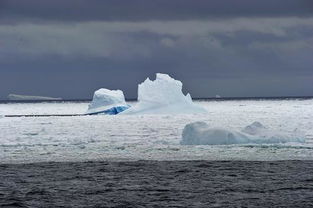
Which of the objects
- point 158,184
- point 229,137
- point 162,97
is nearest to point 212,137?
point 229,137

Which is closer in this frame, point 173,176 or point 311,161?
point 173,176

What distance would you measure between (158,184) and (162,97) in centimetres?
4206

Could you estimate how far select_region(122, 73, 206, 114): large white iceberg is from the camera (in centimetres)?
5169

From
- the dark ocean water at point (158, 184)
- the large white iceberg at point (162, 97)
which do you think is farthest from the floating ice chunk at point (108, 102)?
the dark ocean water at point (158, 184)

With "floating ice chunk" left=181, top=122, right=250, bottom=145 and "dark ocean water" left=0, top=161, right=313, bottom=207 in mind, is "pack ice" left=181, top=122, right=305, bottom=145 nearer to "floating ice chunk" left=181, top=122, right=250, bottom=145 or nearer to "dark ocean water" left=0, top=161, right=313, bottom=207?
"floating ice chunk" left=181, top=122, right=250, bottom=145

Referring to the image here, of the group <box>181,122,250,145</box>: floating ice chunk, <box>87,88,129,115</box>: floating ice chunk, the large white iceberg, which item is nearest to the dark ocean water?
<box>181,122,250,145</box>: floating ice chunk

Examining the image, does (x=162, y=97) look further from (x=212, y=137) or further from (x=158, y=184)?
(x=158, y=184)

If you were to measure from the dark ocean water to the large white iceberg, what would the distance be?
33376 mm

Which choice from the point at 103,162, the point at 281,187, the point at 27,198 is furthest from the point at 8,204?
the point at 103,162

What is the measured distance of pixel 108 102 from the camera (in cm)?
6606

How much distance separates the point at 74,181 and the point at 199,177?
263 cm

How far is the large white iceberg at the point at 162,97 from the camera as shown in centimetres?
5169

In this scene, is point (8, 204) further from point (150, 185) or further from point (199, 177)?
point (199, 177)

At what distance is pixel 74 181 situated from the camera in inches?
559
